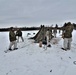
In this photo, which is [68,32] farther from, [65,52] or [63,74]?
[63,74]

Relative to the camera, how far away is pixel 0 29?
84938mm

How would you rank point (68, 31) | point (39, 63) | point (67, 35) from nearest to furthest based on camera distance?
point (39, 63) < point (67, 35) < point (68, 31)

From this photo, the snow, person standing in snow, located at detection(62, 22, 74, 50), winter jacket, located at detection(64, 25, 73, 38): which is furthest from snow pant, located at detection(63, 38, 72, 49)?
the snow

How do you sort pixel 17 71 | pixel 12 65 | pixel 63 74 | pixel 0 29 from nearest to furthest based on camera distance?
pixel 63 74
pixel 17 71
pixel 12 65
pixel 0 29

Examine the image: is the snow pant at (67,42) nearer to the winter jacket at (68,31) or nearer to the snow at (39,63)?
the winter jacket at (68,31)

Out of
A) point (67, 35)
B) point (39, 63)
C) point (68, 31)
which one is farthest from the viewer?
point (68, 31)

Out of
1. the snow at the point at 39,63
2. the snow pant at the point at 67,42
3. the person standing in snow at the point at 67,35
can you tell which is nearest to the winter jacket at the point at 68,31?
the person standing in snow at the point at 67,35

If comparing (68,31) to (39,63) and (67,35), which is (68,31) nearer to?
(67,35)

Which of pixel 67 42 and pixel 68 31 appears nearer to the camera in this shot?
pixel 67 42

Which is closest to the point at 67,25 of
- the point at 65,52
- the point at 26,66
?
the point at 65,52

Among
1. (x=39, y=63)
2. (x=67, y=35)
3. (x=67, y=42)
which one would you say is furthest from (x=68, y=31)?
(x=39, y=63)

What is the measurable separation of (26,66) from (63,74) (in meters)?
2.22

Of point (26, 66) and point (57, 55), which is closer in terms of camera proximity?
point (26, 66)

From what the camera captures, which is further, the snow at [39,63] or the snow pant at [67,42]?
the snow pant at [67,42]
